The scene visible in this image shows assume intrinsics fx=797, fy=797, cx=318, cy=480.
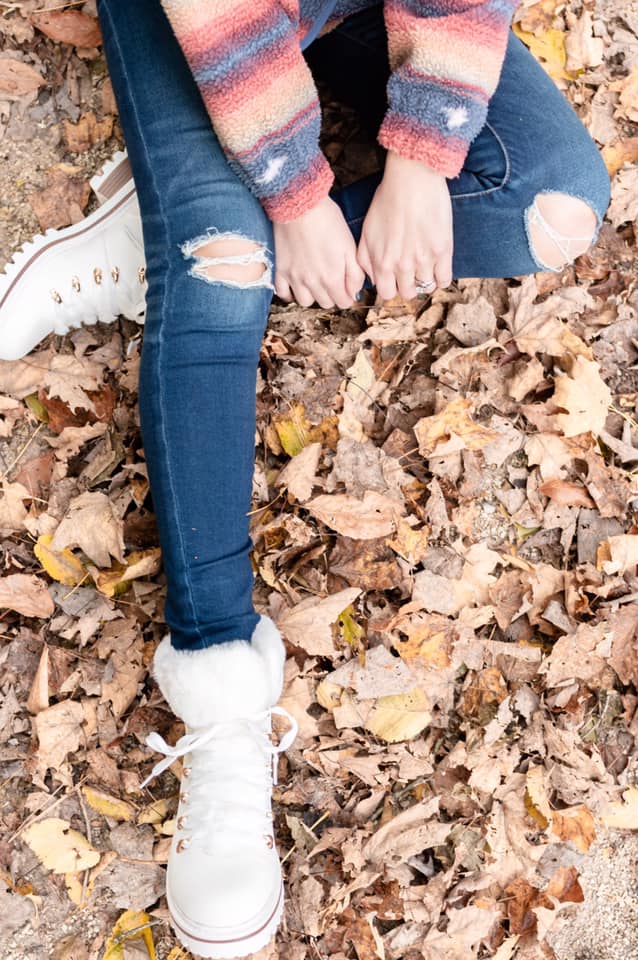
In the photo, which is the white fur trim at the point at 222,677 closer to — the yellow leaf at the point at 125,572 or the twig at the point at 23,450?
the yellow leaf at the point at 125,572

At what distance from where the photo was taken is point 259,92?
1550mm

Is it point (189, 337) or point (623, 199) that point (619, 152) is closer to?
point (623, 199)

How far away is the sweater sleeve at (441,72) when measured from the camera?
1581 millimetres

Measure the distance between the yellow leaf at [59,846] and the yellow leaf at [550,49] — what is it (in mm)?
2559

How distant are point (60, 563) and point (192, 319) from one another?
806 mm

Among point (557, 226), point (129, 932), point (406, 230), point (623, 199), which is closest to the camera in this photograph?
point (406, 230)

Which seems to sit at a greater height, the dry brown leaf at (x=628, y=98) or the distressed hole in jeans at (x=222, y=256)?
the distressed hole in jeans at (x=222, y=256)

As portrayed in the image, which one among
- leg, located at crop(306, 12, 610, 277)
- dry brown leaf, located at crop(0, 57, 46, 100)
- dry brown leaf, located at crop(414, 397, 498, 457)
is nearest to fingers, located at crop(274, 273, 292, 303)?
leg, located at crop(306, 12, 610, 277)

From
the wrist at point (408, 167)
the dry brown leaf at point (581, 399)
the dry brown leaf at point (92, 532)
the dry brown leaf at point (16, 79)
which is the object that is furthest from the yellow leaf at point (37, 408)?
the dry brown leaf at point (581, 399)

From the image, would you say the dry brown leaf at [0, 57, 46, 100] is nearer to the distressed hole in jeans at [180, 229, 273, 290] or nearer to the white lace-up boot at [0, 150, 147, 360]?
the white lace-up boot at [0, 150, 147, 360]

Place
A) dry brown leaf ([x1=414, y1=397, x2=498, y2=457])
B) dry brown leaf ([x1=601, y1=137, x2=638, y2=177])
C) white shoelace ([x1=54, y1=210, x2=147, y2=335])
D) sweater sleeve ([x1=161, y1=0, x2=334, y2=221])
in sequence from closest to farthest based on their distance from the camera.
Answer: sweater sleeve ([x1=161, y1=0, x2=334, y2=221])
white shoelace ([x1=54, y1=210, x2=147, y2=335])
dry brown leaf ([x1=414, y1=397, x2=498, y2=457])
dry brown leaf ([x1=601, y1=137, x2=638, y2=177])

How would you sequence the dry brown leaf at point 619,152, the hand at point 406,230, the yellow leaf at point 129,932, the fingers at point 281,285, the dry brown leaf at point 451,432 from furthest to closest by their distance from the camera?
the dry brown leaf at point 619,152 < the dry brown leaf at point 451,432 < the yellow leaf at point 129,932 < the fingers at point 281,285 < the hand at point 406,230

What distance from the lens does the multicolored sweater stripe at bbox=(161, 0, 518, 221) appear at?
1513 mm

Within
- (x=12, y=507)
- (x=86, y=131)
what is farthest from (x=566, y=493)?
(x=86, y=131)
